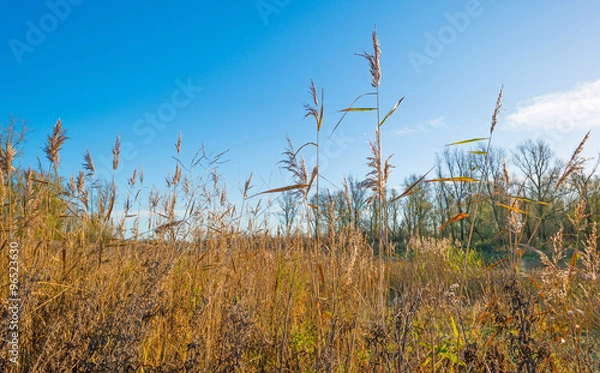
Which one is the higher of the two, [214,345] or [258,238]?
[258,238]

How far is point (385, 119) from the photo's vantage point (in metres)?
1.96

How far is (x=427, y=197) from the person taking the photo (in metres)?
34.3

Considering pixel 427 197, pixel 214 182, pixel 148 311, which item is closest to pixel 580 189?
pixel 148 311

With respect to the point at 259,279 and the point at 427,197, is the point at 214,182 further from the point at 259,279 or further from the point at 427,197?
the point at 427,197

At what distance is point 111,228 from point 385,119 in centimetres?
270

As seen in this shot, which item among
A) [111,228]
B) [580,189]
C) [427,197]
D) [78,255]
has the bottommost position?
[78,255]

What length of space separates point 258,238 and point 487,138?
3152 mm

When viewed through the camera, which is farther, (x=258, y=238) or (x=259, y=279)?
(x=258, y=238)

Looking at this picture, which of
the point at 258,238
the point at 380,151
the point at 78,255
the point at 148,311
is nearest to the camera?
the point at 148,311

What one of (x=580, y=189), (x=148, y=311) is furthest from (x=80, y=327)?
(x=580, y=189)

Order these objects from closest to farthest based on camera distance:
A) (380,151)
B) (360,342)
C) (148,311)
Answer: (148,311) → (380,151) → (360,342)

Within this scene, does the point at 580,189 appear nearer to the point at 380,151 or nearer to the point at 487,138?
the point at 487,138

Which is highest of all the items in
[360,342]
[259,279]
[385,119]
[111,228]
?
[385,119]

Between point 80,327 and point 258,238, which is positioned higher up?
point 258,238
